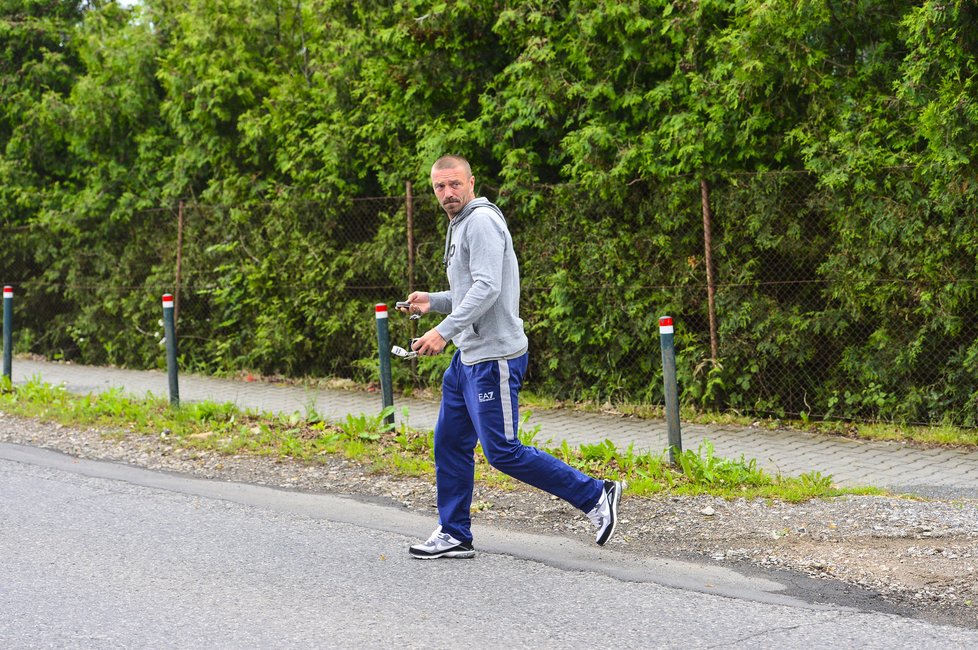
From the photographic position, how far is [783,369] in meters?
9.24

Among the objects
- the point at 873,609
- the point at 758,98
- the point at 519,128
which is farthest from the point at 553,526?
the point at 519,128

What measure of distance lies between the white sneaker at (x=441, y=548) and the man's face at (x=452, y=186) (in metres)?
1.68

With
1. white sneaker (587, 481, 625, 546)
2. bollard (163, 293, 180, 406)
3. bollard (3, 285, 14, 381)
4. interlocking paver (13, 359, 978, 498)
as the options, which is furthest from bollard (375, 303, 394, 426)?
bollard (3, 285, 14, 381)

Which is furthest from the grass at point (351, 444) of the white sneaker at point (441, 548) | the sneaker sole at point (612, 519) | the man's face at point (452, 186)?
the man's face at point (452, 186)

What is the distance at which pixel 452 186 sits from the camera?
549 cm

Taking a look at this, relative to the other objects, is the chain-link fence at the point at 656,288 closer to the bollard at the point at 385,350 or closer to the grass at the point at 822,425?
the grass at the point at 822,425

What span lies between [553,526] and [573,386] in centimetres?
423

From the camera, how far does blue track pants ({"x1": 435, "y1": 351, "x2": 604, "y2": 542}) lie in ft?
18.0

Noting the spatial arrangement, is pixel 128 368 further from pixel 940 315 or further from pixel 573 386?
pixel 940 315

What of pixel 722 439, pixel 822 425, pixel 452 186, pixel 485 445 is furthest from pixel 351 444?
pixel 822 425

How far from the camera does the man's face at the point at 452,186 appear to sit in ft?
18.0

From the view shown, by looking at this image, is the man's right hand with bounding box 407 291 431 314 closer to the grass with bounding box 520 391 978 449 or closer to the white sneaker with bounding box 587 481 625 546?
the white sneaker with bounding box 587 481 625 546

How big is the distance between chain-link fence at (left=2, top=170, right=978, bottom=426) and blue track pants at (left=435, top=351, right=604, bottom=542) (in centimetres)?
389

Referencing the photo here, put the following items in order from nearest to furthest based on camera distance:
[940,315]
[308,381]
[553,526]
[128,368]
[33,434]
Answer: [553,526]
[940,315]
[33,434]
[308,381]
[128,368]
